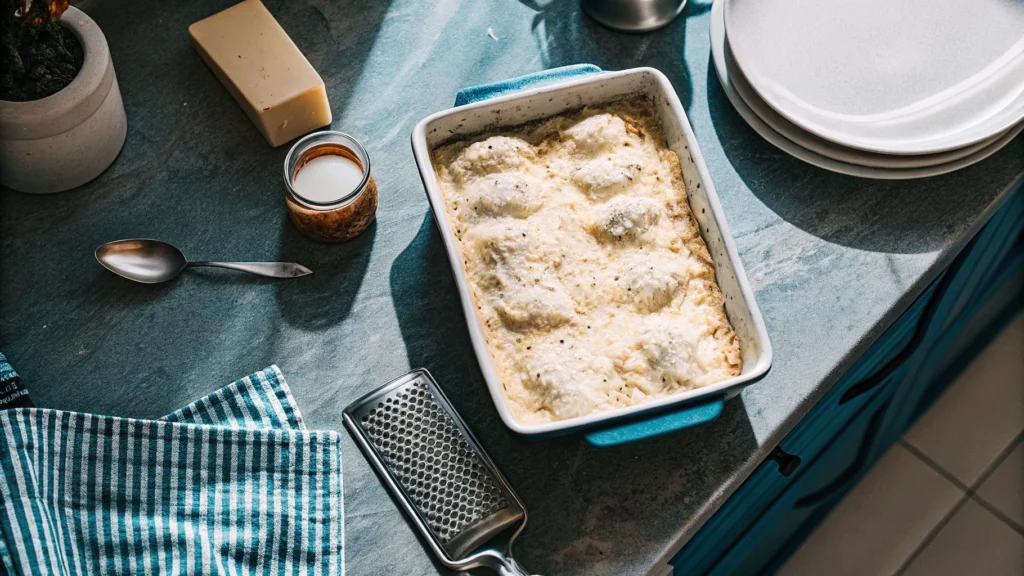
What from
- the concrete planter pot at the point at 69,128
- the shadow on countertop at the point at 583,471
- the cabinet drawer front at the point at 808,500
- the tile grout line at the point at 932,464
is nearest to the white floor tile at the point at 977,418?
the tile grout line at the point at 932,464

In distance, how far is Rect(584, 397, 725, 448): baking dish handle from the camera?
868 millimetres

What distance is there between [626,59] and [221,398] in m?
0.69

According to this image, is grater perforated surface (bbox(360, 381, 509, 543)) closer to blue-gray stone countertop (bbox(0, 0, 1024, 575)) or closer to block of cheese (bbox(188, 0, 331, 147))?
blue-gray stone countertop (bbox(0, 0, 1024, 575))

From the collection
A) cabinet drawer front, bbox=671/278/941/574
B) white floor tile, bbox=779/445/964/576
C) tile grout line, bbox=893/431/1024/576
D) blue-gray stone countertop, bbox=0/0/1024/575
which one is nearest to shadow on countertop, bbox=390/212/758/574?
blue-gray stone countertop, bbox=0/0/1024/575

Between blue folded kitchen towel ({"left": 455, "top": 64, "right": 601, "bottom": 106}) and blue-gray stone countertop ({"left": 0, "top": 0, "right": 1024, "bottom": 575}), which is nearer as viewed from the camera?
blue-gray stone countertop ({"left": 0, "top": 0, "right": 1024, "bottom": 575})

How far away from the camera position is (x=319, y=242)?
1.10 m

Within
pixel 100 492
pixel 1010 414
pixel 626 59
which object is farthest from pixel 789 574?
pixel 100 492

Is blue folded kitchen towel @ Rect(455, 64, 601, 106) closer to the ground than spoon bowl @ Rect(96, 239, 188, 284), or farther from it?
farther from it

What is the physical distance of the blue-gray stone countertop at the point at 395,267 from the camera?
96 centimetres

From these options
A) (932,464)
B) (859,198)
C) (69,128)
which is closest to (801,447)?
(859,198)

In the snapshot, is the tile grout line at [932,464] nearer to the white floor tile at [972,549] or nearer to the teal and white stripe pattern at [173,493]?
the white floor tile at [972,549]

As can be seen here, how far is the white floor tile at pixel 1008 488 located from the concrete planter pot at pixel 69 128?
5.51ft

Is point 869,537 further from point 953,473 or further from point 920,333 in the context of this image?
point 920,333

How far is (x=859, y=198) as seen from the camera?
3.70ft
